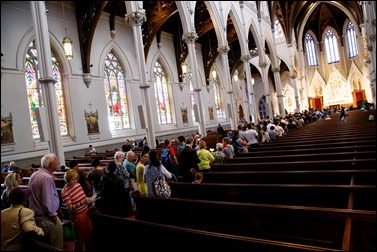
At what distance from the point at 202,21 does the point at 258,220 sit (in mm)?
19392

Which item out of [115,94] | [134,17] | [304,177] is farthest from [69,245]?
[115,94]

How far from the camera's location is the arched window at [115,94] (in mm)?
17481

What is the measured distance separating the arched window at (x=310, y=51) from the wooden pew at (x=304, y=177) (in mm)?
39675

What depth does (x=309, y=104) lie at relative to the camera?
126 feet

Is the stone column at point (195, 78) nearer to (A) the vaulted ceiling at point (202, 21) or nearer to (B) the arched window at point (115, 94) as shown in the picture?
(A) the vaulted ceiling at point (202, 21)

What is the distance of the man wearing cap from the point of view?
288 centimetres

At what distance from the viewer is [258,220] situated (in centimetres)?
388

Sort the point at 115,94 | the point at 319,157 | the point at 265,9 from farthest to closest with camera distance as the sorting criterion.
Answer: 1. the point at 265,9
2. the point at 115,94
3. the point at 319,157

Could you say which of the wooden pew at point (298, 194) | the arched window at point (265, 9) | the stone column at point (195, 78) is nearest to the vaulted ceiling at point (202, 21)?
the arched window at point (265, 9)

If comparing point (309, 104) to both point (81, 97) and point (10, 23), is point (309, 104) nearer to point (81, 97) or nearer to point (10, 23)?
point (81, 97)

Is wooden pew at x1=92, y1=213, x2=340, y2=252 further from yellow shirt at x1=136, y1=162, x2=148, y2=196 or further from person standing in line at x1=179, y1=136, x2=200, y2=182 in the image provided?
person standing in line at x1=179, y1=136, x2=200, y2=182

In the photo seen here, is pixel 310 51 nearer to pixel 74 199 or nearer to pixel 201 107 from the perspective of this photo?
pixel 201 107

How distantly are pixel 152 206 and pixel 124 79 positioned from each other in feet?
50.0

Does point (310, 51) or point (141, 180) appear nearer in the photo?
point (141, 180)
